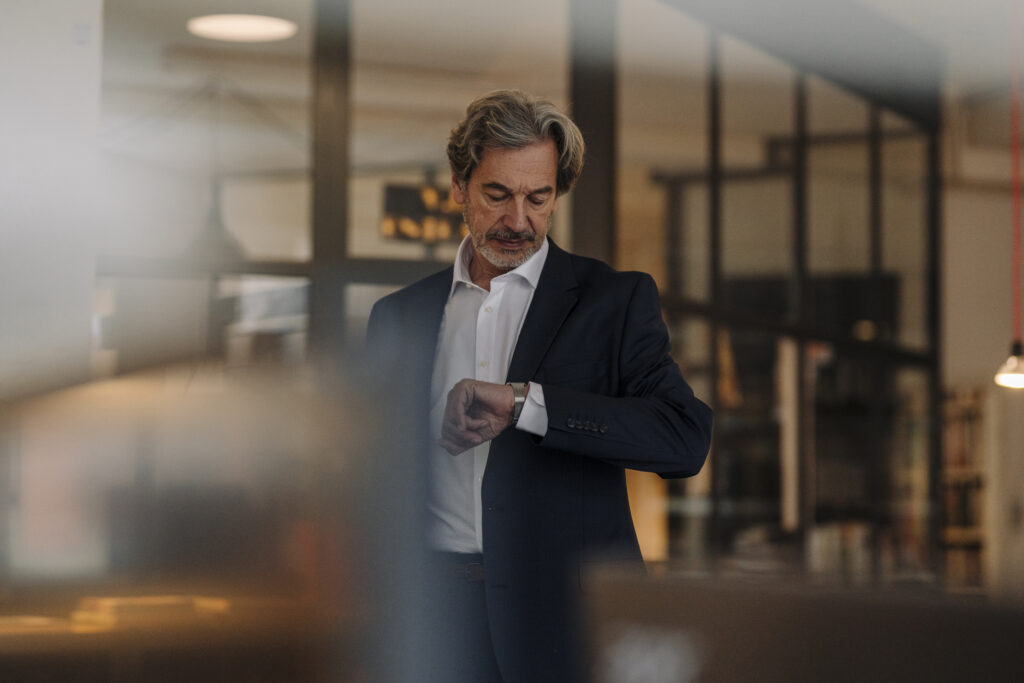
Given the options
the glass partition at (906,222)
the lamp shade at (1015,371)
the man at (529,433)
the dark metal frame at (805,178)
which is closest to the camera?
the man at (529,433)

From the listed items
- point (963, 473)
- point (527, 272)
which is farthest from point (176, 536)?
point (963, 473)

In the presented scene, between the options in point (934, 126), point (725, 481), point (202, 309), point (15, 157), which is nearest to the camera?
point (15, 157)

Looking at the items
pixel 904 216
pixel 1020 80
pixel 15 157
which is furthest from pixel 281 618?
pixel 1020 80

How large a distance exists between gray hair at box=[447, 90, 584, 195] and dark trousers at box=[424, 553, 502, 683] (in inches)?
22.2

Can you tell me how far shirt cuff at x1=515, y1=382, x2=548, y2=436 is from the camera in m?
1.57

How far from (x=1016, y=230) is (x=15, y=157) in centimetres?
821

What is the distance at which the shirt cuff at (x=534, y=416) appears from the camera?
157cm

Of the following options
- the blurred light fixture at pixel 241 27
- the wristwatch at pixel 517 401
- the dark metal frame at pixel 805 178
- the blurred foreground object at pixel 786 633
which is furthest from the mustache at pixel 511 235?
the dark metal frame at pixel 805 178

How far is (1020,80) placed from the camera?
8.97m

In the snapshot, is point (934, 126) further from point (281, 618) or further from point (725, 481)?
point (281, 618)

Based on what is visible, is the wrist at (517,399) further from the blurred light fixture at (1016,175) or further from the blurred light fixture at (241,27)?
the blurred light fixture at (1016,175)

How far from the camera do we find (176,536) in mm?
3244

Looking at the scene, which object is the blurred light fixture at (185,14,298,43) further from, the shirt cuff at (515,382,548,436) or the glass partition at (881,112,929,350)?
the glass partition at (881,112,929,350)

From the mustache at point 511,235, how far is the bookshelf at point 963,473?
819 centimetres
